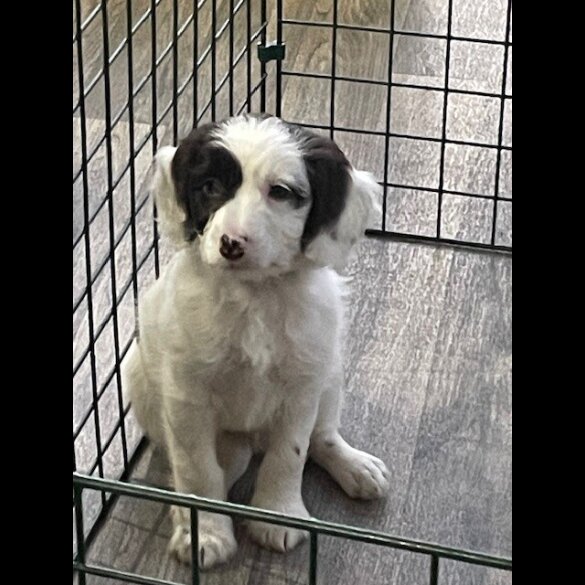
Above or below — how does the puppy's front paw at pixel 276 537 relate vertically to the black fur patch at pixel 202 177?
below

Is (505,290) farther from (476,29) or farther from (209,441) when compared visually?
(476,29)

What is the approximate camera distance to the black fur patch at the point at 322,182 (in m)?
1.47

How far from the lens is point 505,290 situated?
2244 millimetres

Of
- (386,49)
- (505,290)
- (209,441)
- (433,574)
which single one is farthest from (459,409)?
(386,49)

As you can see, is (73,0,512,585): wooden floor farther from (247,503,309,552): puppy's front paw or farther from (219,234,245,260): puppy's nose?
(219,234,245,260): puppy's nose

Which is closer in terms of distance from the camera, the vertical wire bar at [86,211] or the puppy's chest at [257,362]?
the vertical wire bar at [86,211]

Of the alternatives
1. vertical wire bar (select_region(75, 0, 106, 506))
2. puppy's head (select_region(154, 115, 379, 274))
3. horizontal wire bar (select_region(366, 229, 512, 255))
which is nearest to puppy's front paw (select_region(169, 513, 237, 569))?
vertical wire bar (select_region(75, 0, 106, 506))

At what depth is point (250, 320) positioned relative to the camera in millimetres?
1562

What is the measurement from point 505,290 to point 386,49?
3.07 feet

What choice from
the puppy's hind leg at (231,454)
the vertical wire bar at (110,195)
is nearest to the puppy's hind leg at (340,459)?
the puppy's hind leg at (231,454)

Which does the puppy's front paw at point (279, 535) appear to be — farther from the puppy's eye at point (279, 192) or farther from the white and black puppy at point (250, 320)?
the puppy's eye at point (279, 192)

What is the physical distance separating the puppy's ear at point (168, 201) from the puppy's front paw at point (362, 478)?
0.47 meters

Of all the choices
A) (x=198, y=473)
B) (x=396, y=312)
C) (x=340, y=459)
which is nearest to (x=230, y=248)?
(x=198, y=473)
